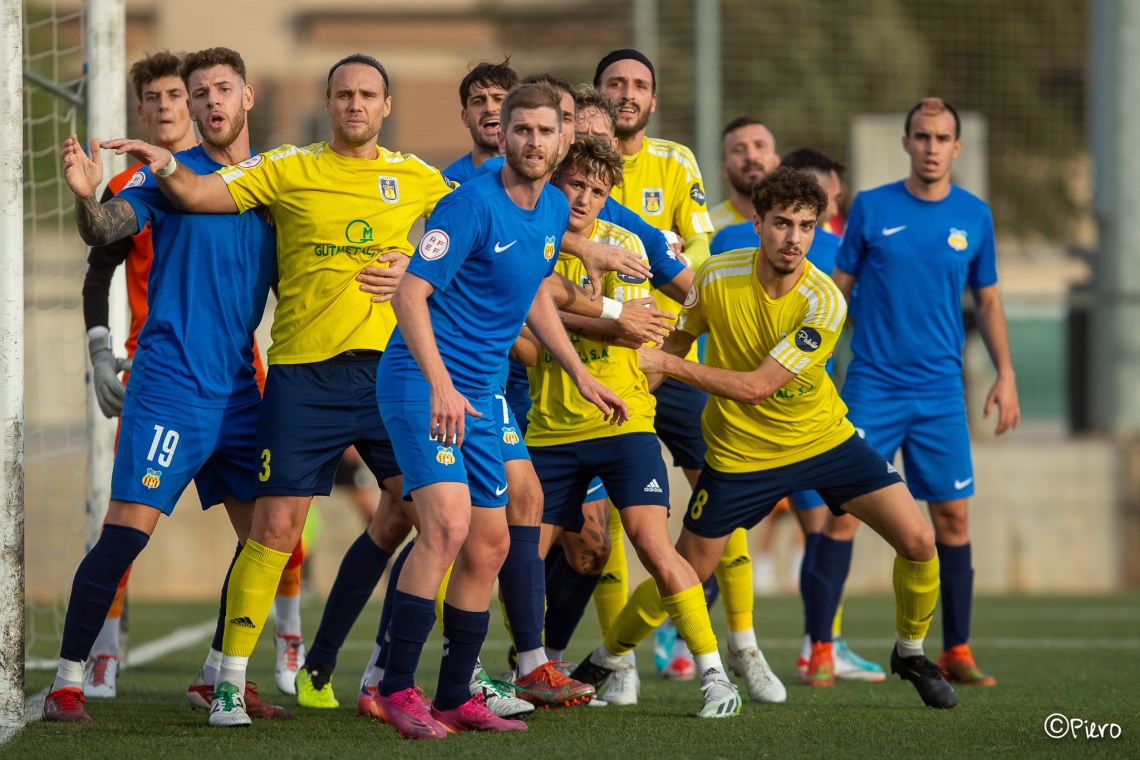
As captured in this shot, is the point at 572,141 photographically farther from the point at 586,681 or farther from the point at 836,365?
the point at 836,365

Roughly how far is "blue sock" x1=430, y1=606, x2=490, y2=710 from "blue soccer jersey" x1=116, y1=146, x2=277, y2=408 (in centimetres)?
118

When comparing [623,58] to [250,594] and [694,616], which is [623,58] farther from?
[250,594]

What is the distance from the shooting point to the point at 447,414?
13.9ft

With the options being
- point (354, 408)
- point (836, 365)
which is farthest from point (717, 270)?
point (836, 365)

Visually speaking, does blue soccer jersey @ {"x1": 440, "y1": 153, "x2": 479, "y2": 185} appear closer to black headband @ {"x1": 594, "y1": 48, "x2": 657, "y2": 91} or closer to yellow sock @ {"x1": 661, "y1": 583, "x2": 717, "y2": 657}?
black headband @ {"x1": 594, "y1": 48, "x2": 657, "y2": 91}

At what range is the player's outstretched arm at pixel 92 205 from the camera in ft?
15.0

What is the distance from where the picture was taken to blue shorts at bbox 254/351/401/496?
15.9 feet

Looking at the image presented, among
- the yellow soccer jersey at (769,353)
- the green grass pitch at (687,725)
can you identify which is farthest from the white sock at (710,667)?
the yellow soccer jersey at (769,353)

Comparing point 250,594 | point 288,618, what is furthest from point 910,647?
point 288,618

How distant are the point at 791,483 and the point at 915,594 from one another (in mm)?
717

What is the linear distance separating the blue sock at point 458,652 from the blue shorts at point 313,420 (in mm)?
692

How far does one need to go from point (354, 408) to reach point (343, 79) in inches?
46.3

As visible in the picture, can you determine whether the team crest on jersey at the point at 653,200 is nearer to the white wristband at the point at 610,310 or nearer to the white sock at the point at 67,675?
the white wristband at the point at 610,310

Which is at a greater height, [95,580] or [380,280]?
[380,280]
